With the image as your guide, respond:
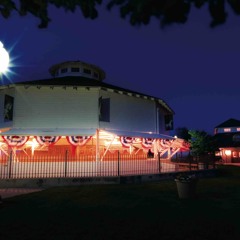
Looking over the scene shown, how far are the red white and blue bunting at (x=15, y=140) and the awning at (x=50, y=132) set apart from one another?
23 cm

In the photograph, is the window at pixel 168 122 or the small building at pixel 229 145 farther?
the small building at pixel 229 145

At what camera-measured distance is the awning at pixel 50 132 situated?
19578 millimetres

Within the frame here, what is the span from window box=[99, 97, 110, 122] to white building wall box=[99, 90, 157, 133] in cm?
34

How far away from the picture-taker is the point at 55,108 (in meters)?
22.1

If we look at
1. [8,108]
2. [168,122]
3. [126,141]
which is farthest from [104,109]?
[168,122]

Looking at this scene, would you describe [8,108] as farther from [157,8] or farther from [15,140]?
[157,8]

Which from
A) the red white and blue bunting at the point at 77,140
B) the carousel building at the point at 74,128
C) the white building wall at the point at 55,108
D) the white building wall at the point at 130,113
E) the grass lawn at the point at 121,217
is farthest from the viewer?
the white building wall at the point at 130,113

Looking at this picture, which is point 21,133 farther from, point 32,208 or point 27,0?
point 27,0

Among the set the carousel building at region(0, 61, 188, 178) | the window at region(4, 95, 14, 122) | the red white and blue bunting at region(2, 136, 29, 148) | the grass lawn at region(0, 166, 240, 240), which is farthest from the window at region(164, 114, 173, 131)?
the grass lawn at region(0, 166, 240, 240)

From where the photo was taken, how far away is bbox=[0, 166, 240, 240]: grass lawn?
21.3 ft

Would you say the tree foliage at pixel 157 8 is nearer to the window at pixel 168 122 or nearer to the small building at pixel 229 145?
the window at pixel 168 122

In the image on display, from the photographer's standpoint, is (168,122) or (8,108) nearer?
(8,108)

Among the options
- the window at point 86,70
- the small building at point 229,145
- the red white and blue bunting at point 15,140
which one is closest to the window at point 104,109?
the red white and blue bunting at point 15,140

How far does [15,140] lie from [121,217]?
13.5 meters
